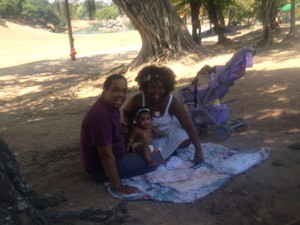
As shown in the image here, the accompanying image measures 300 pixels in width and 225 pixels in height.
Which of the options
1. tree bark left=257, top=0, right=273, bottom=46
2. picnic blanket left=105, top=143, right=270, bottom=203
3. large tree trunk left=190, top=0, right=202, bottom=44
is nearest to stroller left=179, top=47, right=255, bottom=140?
picnic blanket left=105, top=143, right=270, bottom=203

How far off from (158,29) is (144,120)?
8.35 metres

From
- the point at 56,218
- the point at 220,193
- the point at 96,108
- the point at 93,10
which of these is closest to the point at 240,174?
the point at 220,193

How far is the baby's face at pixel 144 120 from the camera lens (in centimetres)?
438

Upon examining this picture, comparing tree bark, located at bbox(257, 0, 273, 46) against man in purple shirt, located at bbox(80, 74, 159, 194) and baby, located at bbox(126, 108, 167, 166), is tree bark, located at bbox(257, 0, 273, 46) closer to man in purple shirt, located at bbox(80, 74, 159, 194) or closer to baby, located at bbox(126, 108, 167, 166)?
baby, located at bbox(126, 108, 167, 166)

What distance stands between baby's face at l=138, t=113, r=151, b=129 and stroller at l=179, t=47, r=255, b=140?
1304mm

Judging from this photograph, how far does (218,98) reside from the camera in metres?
5.69

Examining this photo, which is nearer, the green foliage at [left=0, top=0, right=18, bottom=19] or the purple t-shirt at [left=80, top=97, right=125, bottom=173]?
the purple t-shirt at [left=80, top=97, right=125, bottom=173]

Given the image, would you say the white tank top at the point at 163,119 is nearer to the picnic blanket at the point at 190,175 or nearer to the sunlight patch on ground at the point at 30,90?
the picnic blanket at the point at 190,175

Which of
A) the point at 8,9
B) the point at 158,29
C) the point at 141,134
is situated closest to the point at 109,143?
the point at 141,134

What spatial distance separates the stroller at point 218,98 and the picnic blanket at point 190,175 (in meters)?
0.73

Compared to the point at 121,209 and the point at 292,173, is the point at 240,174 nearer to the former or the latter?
the point at 292,173

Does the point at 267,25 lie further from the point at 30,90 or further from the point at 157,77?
the point at 157,77

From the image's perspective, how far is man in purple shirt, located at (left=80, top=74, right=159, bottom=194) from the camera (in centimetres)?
386

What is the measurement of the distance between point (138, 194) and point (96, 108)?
0.91 meters
